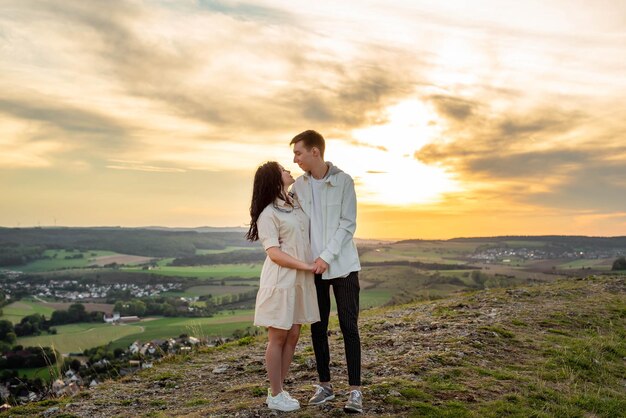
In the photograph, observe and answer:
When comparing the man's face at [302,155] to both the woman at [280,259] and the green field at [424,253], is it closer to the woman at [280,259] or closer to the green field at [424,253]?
the woman at [280,259]

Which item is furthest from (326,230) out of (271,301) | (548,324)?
(548,324)

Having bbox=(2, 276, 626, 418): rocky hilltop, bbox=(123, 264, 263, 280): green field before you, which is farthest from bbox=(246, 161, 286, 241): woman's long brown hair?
bbox=(123, 264, 263, 280): green field

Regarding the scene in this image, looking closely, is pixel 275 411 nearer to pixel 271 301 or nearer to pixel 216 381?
pixel 271 301

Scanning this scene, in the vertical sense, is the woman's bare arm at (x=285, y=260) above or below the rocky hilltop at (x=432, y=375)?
above

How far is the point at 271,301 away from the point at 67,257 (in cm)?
9978

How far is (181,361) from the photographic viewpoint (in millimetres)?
10180

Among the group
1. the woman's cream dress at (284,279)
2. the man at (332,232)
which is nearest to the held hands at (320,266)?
the man at (332,232)

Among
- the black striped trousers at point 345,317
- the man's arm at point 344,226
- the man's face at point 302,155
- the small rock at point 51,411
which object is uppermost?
the man's face at point 302,155

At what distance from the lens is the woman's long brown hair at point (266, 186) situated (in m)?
5.59

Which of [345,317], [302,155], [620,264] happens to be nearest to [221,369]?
[345,317]

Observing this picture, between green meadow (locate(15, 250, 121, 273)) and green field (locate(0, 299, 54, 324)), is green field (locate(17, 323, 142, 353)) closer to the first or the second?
green field (locate(0, 299, 54, 324))

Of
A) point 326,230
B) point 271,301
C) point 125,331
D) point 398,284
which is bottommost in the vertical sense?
point 125,331

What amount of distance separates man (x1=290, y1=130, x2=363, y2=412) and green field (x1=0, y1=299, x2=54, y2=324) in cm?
5270

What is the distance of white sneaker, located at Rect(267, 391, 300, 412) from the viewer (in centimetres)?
595
